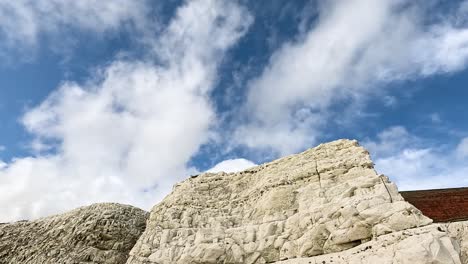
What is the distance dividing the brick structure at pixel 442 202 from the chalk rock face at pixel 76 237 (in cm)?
1983

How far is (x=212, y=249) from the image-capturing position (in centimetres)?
2091

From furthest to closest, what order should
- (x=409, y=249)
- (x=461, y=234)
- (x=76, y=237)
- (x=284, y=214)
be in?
1. (x=76, y=237)
2. (x=284, y=214)
3. (x=461, y=234)
4. (x=409, y=249)

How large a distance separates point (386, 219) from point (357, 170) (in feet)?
14.1

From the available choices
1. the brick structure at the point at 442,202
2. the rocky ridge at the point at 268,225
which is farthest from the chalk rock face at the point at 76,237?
the brick structure at the point at 442,202

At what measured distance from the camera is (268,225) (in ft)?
69.5

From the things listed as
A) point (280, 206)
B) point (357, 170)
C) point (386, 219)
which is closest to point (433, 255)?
point (386, 219)

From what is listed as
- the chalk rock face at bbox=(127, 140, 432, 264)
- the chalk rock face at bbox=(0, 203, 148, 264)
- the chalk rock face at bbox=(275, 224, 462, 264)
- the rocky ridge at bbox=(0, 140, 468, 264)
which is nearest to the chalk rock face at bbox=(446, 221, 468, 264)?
the rocky ridge at bbox=(0, 140, 468, 264)

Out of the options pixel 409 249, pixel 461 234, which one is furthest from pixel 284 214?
pixel 461 234

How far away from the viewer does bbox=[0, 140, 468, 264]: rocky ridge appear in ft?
54.1

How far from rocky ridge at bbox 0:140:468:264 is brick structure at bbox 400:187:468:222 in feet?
30.2

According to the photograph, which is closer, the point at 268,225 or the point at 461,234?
the point at 461,234

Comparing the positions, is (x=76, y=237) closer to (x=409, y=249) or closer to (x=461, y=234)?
(x=409, y=249)

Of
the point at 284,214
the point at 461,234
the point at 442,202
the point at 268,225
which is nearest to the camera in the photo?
the point at 461,234

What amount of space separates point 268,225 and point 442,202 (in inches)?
583
